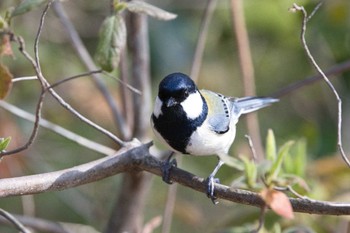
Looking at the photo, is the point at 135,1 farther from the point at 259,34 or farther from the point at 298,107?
the point at 298,107

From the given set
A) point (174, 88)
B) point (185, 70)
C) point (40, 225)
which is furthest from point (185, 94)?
point (185, 70)

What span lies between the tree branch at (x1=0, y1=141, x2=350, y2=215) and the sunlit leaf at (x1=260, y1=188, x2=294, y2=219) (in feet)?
0.07

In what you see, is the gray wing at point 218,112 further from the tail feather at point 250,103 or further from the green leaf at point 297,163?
the green leaf at point 297,163

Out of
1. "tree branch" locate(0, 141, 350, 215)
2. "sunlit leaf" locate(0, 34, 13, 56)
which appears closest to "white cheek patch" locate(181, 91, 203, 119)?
"tree branch" locate(0, 141, 350, 215)

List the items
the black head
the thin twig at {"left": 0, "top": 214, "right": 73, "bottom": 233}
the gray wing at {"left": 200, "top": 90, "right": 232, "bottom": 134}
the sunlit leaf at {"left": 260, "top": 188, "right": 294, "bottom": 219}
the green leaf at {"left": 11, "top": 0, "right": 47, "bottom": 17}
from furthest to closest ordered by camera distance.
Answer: the thin twig at {"left": 0, "top": 214, "right": 73, "bottom": 233} < the gray wing at {"left": 200, "top": 90, "right": 232, "bottom": 134} < the black head < the green leaf at {"left": 11, "top": 0, "right": 47, "bottom": 17} < the sunlit leaf at {"left": 260, "top": 188, "right": 294, "bottom": 219}

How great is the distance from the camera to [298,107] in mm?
3400

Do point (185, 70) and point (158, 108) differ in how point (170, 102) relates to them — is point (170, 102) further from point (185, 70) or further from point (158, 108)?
point (185, 70)

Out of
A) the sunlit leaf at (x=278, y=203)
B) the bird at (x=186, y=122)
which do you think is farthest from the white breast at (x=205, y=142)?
the sunlit leaf at (x=278, y=203)

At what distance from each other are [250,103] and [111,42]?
87 cm

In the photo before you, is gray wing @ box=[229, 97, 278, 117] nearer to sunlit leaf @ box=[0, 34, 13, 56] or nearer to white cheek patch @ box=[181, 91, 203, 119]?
white cheek patch @ box=[181, 91, 203, 119]

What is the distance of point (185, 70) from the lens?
11.5ft

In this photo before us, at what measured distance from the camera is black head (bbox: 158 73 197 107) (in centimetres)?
196

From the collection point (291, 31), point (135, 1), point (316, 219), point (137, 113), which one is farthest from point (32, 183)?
point (291, 31)

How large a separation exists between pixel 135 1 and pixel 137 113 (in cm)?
65
